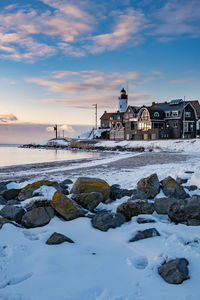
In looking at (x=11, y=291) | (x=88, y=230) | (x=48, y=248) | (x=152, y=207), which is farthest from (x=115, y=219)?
(x=11, y=291)

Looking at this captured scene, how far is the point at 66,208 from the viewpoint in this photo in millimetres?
5742

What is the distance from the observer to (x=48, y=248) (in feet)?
14.7

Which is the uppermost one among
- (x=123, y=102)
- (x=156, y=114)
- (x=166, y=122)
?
(x=123, y=102)

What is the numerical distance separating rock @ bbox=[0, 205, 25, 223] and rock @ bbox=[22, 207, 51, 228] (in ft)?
0.75

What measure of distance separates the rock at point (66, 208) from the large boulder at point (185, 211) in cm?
205

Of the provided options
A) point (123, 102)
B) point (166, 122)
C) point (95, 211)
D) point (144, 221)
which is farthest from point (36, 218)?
point (123, 102)

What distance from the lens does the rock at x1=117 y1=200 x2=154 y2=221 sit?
5.71m

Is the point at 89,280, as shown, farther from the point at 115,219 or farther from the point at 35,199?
the point at 35,199

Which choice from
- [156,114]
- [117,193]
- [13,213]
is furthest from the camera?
[156,114]

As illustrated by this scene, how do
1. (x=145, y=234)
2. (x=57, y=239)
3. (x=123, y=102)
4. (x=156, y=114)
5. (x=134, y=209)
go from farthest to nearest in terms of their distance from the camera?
(x=123, y=102), (x=156, y=114), (x=134, y=209), (x=145, y=234), (x=57, y=239)

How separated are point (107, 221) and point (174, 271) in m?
1.93

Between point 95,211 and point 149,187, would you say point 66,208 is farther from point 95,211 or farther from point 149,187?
point 149,187

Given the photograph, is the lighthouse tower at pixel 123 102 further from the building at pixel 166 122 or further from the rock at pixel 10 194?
the rock at pixel 10 194

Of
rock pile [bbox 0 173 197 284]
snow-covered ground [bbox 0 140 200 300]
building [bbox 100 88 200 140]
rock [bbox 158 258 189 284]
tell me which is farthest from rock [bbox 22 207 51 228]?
building [bbox 100 88 200 140]
